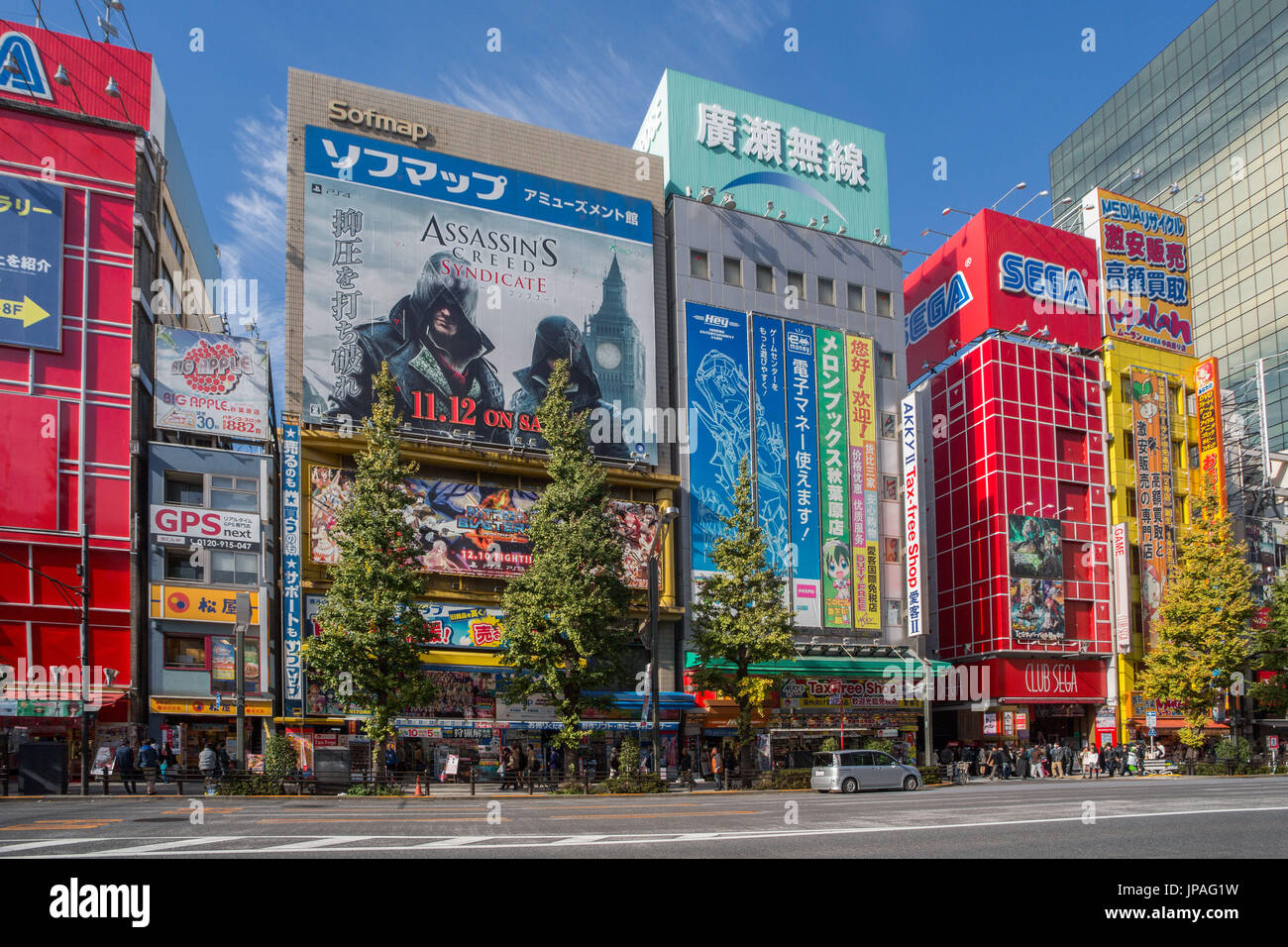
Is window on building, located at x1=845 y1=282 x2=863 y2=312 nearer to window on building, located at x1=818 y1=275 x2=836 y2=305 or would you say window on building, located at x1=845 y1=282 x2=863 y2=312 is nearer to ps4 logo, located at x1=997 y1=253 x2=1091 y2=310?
window on building, located at x1=818 y1=275 x2=836 y2=305

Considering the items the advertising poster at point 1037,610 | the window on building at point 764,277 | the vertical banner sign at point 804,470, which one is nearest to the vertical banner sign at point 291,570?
the vertical banner sign at point 804,470

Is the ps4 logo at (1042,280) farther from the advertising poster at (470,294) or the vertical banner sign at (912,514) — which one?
the advertising poster at (470,294)

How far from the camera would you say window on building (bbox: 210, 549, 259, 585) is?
138ft

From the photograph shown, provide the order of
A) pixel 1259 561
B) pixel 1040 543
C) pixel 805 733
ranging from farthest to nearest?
pixel 1259 561, pixel 1040 543, pixel 805 733

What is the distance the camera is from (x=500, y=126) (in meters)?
50.0

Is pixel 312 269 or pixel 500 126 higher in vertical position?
pixel 500 126

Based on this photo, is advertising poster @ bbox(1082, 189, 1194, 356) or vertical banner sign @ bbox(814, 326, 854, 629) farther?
advertising poster @ bbox(1082, 189, 1194, 356)

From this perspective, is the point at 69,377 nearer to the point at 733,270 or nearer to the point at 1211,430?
the point at 733,270

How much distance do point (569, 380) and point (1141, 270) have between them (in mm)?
38700

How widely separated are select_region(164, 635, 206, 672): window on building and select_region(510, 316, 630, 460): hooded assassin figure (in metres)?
15.2

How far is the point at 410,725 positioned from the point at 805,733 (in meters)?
17.8

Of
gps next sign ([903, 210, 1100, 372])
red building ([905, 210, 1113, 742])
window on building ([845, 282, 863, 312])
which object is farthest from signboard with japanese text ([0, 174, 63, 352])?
gps next sign ([903, 210, 1100, 372])

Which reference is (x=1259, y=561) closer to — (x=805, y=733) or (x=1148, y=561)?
(x=1148, y=561)
